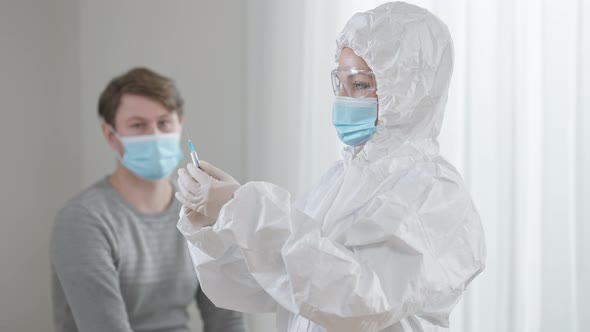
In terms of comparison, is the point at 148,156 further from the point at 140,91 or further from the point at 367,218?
the point at 367,218

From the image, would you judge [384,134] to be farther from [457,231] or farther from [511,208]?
[511,208]

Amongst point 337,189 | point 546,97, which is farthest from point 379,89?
point 546,97

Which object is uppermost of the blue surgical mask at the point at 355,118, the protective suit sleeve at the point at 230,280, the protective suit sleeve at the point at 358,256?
the blue surgical mask at the point at 355,118

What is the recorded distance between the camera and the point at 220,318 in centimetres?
227

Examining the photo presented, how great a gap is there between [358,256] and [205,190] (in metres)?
0.27

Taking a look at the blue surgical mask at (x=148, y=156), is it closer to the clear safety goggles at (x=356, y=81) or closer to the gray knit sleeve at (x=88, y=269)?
the gray knit sleeve at (x=88, y=269)

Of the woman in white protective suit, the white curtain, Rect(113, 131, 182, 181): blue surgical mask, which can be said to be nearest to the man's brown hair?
Rect(113, 131, 182, 181): blue surgical mask

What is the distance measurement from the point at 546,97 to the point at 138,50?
1642 mm

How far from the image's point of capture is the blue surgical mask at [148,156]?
220cm

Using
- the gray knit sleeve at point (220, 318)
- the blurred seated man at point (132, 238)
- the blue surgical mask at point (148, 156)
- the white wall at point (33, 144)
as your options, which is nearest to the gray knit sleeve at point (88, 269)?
the blurred seated man at point (132, 238)

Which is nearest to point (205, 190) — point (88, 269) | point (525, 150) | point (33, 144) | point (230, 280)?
point (230, 280)

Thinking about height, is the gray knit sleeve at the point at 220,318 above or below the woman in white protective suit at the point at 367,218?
below

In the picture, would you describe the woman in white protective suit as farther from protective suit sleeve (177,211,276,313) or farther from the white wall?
the white wall

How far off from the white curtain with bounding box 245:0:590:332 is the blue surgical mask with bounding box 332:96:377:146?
51 centimetres
